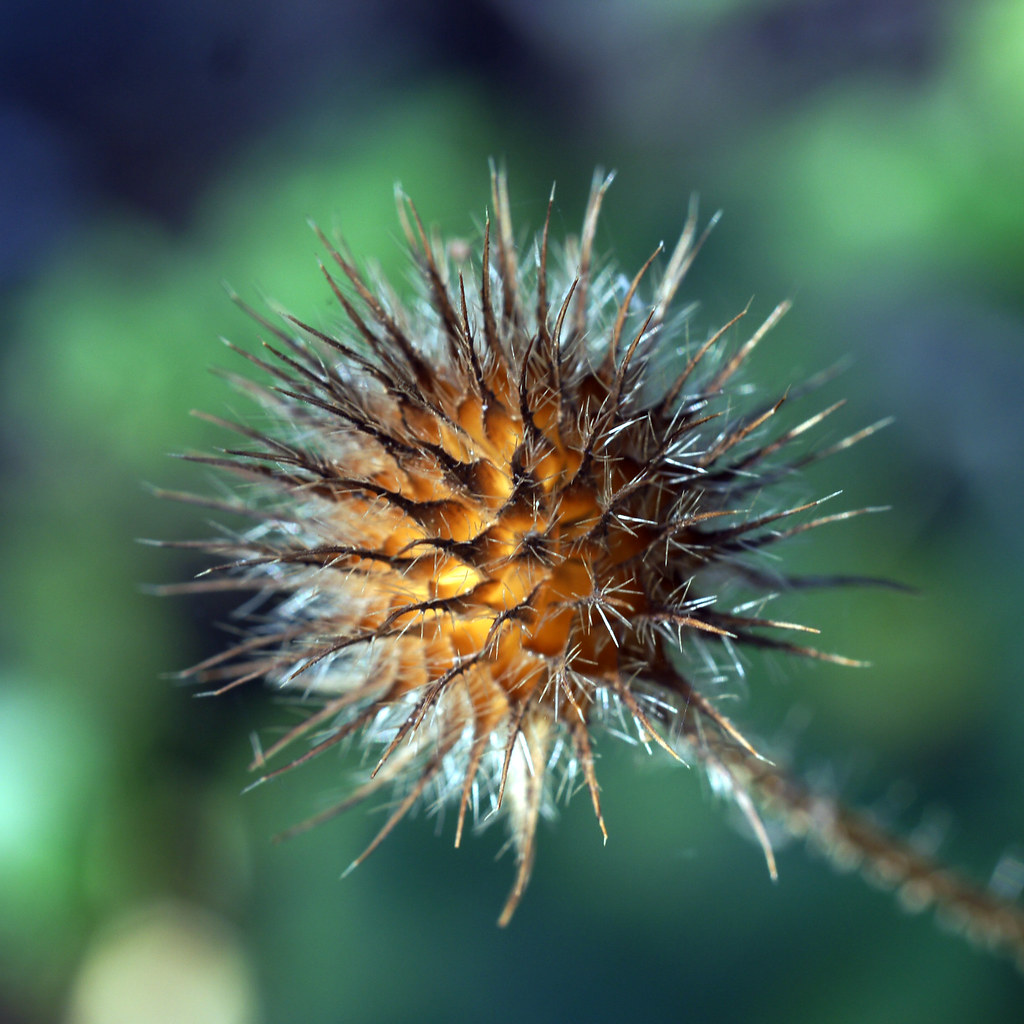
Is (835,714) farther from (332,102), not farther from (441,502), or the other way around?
(332,102)

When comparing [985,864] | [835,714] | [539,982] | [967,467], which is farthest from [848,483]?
[539,982]

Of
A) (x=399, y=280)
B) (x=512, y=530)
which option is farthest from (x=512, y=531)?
(x=399, y=280)

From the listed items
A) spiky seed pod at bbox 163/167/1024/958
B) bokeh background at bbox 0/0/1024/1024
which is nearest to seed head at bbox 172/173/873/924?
spiky seed pod at bbox 163/167/1024/958

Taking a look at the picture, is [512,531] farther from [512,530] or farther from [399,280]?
[399,280]

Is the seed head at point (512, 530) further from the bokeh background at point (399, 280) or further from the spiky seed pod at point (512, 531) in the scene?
the bokeh background at point (399, 280)

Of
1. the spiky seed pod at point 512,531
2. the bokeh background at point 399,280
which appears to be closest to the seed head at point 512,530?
the spiky seed pod at point 512,531

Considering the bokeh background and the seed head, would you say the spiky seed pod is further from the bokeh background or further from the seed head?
the bokeh background
